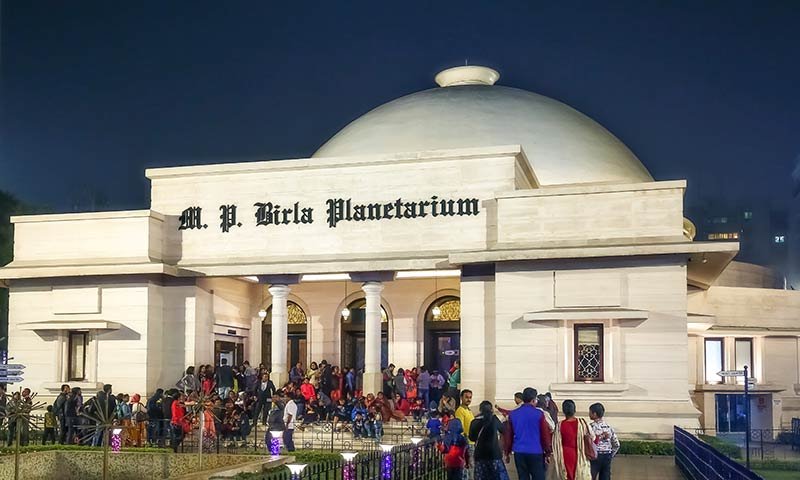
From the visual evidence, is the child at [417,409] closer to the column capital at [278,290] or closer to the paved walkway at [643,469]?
the column capital at [278,290]

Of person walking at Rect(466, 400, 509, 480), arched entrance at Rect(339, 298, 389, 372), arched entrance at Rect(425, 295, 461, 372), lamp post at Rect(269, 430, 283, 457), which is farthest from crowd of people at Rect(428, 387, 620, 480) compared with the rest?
arched entrance at Rect(339, 298, 389, 372)

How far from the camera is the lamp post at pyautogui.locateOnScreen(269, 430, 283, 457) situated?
69.8 feet

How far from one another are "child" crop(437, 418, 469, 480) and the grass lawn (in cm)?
890

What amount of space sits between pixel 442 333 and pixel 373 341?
4.53 meters

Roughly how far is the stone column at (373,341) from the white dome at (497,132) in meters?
6.18

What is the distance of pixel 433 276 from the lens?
1188 inches

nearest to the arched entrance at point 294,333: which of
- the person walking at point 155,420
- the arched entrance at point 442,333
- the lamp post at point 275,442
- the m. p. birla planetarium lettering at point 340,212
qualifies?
the arched entrance at point 442,333

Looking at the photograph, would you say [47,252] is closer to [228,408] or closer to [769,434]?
[228,408]

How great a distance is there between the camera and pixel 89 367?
2838 cm

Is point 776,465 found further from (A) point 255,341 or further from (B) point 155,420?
(A) point 255,341

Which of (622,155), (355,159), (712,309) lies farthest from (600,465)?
(622,155)

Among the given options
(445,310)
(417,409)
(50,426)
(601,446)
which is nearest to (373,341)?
(417,409)

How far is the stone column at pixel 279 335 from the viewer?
2848 centimetres

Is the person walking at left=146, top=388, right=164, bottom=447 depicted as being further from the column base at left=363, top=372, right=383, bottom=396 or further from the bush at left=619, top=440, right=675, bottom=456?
the bush at left=619, top=440, right=675, bottom=456
